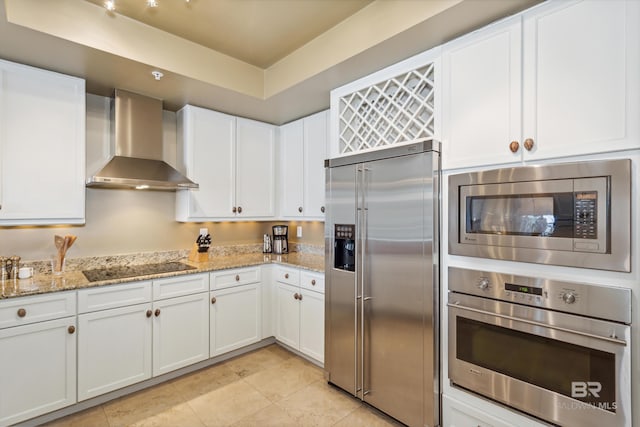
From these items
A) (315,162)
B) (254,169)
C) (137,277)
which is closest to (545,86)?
(315,162)

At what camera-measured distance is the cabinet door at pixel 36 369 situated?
1.92m

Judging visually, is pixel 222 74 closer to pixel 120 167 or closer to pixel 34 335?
pixel 120 167

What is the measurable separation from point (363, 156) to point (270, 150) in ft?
5.18

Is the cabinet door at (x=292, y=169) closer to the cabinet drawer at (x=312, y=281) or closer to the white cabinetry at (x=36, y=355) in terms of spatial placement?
the cabinet drawer at (x=312, y=281)

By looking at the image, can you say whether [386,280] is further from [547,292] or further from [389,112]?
[389,112]

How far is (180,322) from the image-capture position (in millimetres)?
2621

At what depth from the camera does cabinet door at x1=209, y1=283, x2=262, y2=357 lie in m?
2.83

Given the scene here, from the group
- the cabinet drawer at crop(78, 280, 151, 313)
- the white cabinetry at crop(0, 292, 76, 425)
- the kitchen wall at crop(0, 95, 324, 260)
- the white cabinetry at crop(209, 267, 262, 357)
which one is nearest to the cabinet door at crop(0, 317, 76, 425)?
the white cabinetry at crop(0, 292, 76, 425)

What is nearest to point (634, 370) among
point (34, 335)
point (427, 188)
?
point (427, 188)

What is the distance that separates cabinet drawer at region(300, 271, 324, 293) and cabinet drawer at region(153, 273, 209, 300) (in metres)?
0.84

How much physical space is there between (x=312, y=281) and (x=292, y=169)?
126 cm

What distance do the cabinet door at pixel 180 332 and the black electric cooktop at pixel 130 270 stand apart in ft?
0.89

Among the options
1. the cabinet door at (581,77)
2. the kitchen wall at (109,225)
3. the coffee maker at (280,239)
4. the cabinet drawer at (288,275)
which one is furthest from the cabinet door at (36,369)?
the cabinet door at (581,77)

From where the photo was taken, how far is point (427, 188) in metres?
1.88
